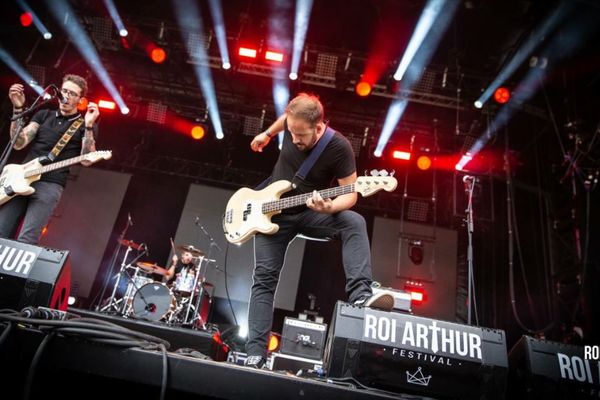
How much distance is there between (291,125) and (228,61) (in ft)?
21.0

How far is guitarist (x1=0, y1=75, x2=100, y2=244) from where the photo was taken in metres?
3.68

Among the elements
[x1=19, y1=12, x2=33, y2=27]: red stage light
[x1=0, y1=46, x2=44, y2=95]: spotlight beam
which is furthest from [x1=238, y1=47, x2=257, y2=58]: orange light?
[x1=19, y1=12, x2=33, y2=27]: red stage light

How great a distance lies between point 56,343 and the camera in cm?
146

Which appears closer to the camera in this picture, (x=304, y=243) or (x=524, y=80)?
(x=524, y=80)

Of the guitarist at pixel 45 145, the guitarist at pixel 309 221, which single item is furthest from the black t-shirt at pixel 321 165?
the guitarist at pixel 45 145

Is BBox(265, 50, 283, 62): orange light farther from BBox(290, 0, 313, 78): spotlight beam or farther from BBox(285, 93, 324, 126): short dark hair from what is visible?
BBox(285, 93, 324, 126): short dark hair

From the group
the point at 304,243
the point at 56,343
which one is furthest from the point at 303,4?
the point at 56,343

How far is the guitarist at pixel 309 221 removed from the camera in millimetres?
2779

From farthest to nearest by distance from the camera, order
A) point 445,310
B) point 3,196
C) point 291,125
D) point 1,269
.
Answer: point 445,310
point 3,196
point 291,125
point 1,269

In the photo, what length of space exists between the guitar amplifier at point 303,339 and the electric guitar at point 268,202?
11.2 ft

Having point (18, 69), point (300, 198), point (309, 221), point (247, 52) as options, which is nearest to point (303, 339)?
point (309, 221)

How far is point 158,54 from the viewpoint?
351 inches

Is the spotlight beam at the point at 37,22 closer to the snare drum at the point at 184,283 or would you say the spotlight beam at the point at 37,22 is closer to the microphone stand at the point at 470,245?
the snare drum at the point at 184,283

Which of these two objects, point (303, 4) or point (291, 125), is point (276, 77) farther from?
point (291, 125)
